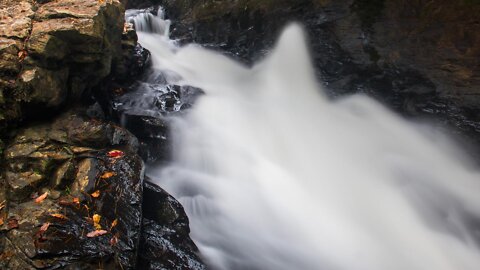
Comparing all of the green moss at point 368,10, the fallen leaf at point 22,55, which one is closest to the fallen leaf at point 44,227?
the fallen leaf at point 22,55

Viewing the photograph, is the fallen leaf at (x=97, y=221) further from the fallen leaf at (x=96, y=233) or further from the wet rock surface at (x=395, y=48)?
the wet rock surface at (x=395, y=48)

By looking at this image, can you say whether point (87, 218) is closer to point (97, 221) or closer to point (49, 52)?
point (97, 221)

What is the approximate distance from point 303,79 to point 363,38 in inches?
70.8

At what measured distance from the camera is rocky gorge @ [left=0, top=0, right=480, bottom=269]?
11.7 feet

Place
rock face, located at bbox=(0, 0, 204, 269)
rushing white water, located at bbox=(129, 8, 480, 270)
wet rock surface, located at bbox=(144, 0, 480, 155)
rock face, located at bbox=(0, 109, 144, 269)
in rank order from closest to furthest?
1. rock face, located at bbox=(0, 109, 144, 269)
2. rock face, located at bbox=(0, 0, 204, 269)
3. rushing white water, located at bbox=(129, 8, 480, 270)
4. wet rock surface, located at bbox=(144, 0, 480, 155)

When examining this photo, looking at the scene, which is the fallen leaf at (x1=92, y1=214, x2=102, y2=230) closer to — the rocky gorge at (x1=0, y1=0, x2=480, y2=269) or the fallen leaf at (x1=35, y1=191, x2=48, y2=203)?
the rocky gorge at (x1=0, y1=0, x2=480, y2=269)

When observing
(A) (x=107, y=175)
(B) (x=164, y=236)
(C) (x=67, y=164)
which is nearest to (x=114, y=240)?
(B) (x=164, y=236)

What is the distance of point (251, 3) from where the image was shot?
875cm

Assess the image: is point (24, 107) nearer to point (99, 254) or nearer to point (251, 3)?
point (99, 254)

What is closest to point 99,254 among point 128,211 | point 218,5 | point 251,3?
point 128,211

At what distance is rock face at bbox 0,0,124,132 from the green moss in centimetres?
517

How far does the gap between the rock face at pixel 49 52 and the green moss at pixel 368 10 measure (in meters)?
5.17

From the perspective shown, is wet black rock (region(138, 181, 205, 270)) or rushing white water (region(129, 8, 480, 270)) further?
rushing white water (region(129, 8, 480, 270))

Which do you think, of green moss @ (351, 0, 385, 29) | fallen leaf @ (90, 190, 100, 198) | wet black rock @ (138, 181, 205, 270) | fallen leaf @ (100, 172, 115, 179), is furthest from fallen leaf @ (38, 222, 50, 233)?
green moss @ (351, 0, 385, 29)
